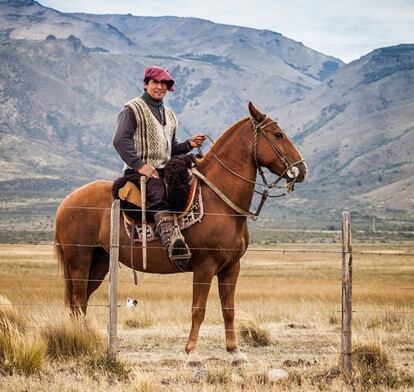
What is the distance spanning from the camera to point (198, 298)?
1020 centimetres

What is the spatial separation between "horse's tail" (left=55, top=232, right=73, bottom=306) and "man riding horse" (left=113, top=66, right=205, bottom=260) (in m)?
1.61

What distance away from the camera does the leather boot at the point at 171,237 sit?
998 cm

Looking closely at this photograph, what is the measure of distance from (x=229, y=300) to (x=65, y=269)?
237 cm

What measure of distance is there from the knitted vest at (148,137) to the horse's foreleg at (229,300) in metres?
1.57

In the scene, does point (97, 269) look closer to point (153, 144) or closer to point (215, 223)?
point (153, 144)

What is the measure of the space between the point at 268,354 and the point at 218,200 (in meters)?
2.49

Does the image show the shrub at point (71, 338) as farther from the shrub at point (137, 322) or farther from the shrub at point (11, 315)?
the shrub at point (137, 322)

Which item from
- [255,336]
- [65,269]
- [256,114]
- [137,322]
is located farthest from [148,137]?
[137,322]

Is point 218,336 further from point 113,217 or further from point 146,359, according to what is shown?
point 113,217

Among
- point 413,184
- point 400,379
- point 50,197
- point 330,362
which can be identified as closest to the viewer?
point 400,379

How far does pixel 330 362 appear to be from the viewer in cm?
1013

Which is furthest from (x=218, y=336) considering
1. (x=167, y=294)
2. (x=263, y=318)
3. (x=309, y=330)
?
(x=167, y=294)

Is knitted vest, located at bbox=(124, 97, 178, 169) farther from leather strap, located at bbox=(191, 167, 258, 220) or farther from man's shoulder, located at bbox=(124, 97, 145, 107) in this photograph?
leather strap, located at bbox=(191, 167, 258, 220)

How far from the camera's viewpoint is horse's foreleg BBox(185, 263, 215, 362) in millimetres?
10109
